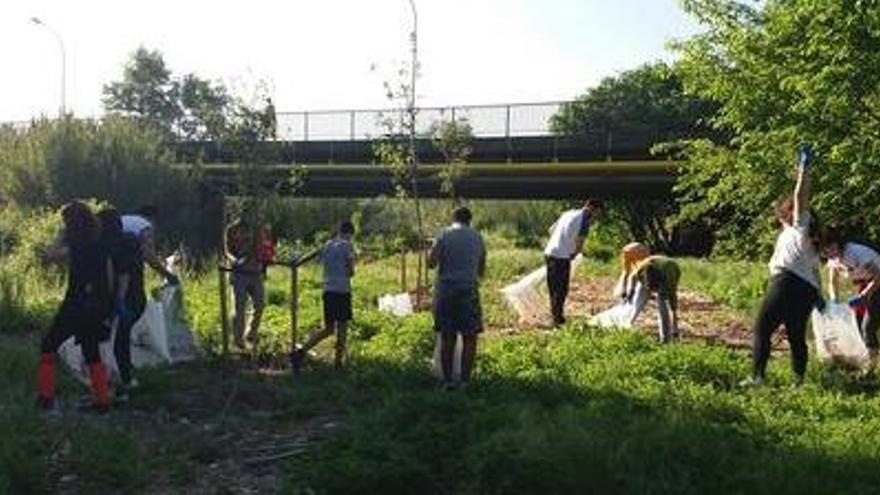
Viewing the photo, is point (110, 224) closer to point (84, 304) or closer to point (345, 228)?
point (84, 304)

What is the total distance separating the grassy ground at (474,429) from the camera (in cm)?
784

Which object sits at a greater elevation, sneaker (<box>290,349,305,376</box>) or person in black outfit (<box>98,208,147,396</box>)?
person in black outfit (<box>98,208,147,396</box>)

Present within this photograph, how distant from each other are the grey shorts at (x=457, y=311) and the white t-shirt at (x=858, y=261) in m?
3.55

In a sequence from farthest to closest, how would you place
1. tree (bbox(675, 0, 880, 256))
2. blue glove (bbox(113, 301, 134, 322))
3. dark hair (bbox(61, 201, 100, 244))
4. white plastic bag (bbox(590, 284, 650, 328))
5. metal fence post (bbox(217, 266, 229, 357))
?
tree (bbox(675, 0, 880, 256)) → white plastic bag (bbox(590, 284, 650, 328)) → metal fence post (bbox(217, 266, 229, 357)) → blue glove (bbox(113, 301, 134, 322)) → dark hair (bbox(61, 201, 100, 244))

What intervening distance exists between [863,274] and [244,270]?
629 cm

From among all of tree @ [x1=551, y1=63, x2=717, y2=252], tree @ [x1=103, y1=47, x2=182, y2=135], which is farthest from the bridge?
tree @ [x1=103, y1=47, x2=182, y2=135]

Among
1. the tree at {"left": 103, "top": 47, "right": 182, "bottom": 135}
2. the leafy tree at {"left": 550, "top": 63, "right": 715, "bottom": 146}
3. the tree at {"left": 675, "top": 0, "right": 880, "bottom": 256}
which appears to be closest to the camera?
the tree at {"left": 675, "top": 0, "right": 880, "bottom": 256}

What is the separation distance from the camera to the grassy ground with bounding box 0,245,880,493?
784 centimetres

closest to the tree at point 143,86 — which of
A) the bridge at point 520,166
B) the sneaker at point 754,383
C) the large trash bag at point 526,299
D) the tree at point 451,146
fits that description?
the bridge at point 520,166

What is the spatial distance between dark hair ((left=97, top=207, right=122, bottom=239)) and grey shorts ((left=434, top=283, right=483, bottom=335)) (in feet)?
9.61

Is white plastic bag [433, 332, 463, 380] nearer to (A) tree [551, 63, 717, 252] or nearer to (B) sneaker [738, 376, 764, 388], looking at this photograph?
(B) sneaker [738, 376, 764, 388]

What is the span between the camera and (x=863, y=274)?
1147 centimetres

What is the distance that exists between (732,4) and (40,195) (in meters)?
21.2

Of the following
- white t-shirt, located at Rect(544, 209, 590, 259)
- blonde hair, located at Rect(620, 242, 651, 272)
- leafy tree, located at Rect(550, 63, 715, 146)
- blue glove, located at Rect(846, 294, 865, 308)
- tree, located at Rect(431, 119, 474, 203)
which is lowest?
blue glove, located at Rect(846, 294, 865, 308)
